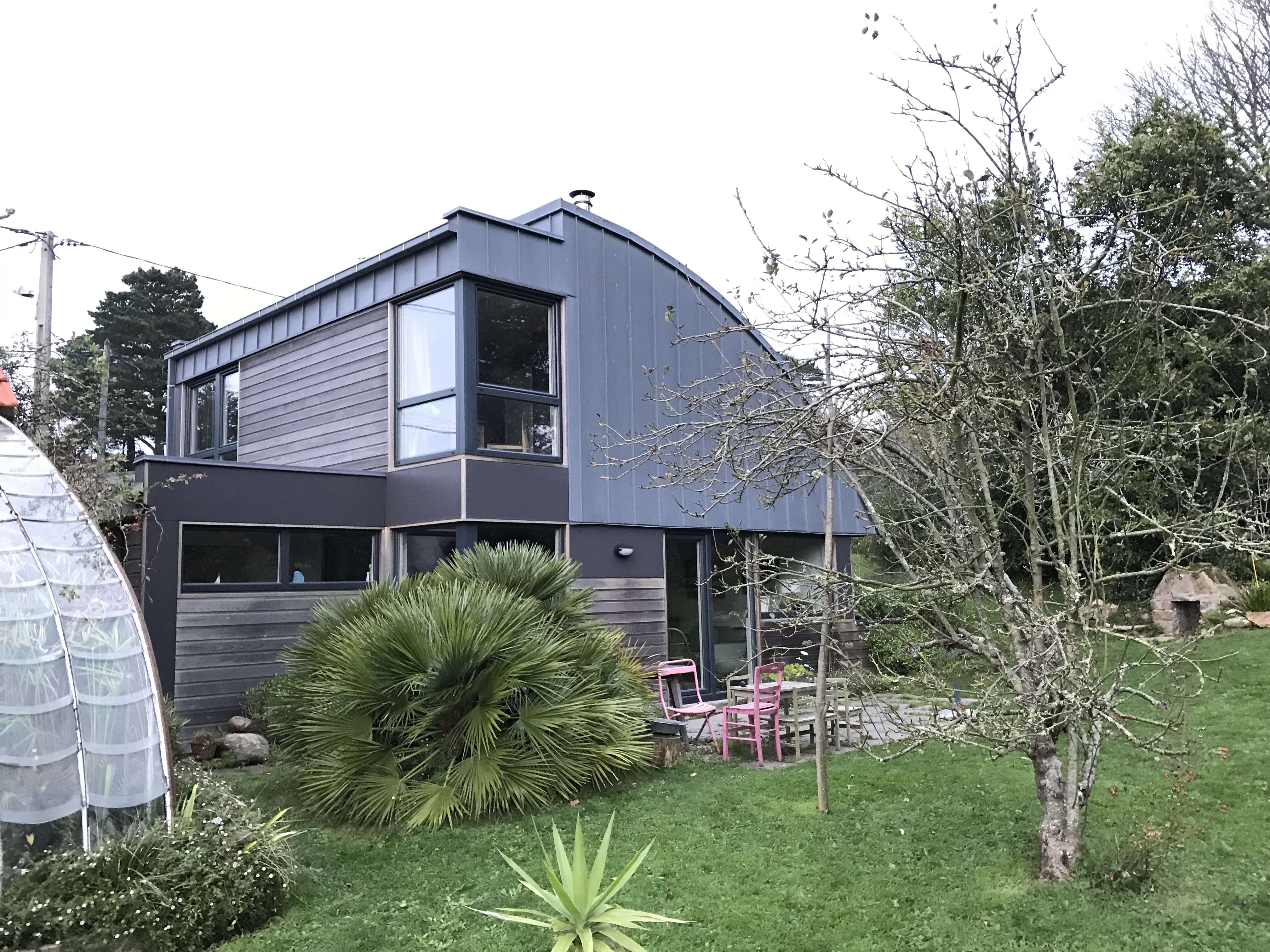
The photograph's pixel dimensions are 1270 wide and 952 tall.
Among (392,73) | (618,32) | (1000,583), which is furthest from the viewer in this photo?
(392,73)

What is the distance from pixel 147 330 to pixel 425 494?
26564mm

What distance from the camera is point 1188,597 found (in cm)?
1230

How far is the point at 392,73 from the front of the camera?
34.8 ft

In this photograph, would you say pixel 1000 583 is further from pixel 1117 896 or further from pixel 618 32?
pixel 618 32

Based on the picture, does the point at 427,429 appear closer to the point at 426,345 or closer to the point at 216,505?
the point at 426,345

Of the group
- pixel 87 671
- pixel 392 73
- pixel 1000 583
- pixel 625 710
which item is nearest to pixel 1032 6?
pixel 1000 583

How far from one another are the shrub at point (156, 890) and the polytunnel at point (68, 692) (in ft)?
0.43

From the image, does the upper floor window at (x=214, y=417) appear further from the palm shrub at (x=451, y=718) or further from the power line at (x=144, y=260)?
the palm shrub at (x=451, y=718)

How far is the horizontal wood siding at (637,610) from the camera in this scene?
10406mm

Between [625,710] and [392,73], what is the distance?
812 cm

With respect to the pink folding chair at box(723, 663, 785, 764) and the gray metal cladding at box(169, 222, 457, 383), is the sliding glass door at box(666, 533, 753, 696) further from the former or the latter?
the gray metal cladding at box(169, 222, 457, 383)

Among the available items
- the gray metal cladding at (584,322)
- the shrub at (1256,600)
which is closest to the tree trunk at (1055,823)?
the gray metal cladding at (584,322)

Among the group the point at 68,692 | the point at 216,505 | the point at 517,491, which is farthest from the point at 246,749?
the point at 68,692

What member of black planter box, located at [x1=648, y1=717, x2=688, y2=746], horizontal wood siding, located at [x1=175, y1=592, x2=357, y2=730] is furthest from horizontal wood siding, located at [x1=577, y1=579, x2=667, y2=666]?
horizontal wood siding, located at [x1=175, y1=592, x2=357, y2=730]
